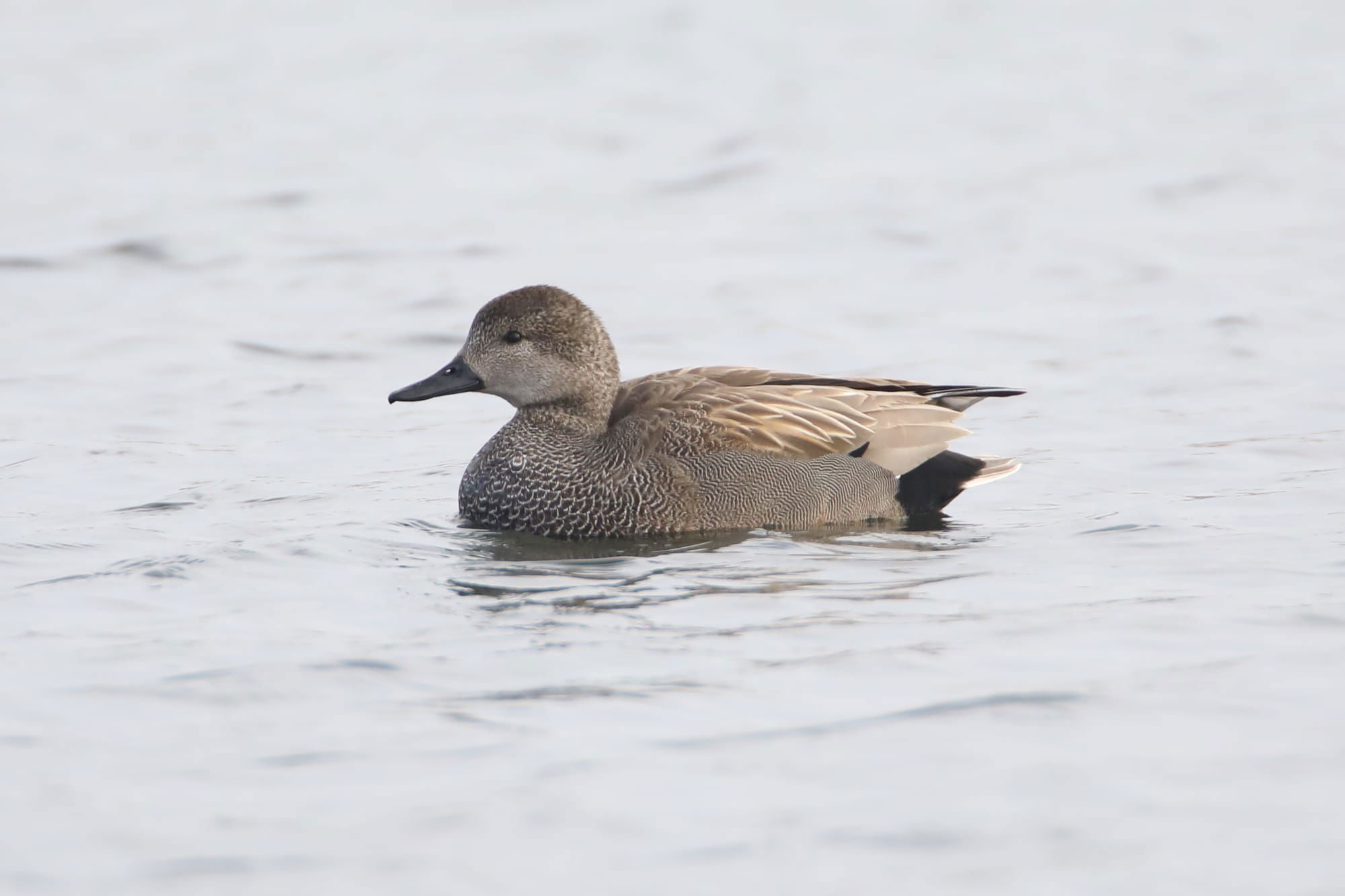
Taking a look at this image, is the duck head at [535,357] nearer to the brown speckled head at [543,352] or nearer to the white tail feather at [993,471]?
the brown speckled head at [543,352]

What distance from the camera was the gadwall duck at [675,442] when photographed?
352 inches

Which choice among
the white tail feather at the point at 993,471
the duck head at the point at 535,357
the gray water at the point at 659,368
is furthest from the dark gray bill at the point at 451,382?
the white tail feather at the point at 993,471

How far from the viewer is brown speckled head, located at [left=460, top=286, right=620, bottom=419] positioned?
9164 mm

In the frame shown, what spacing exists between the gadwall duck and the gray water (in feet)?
0.81

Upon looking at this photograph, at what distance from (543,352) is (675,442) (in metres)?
0.77

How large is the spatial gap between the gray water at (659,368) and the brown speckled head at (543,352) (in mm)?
788

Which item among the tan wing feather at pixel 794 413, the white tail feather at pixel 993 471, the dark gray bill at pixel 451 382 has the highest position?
the dark gray bill at pixel 451 382

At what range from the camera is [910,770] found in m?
5.75

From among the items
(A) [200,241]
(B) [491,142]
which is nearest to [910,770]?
(A) [200,241]

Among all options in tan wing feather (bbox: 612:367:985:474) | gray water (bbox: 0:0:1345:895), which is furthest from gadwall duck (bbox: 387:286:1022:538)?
gray water (bbox: 0:0:1345:895)

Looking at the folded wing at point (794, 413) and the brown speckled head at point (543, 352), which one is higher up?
the brown speckled head at point (543, 352)

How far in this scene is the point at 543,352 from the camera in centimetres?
920

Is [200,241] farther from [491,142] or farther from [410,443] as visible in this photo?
[410,443]

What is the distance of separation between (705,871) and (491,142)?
1467 cm
